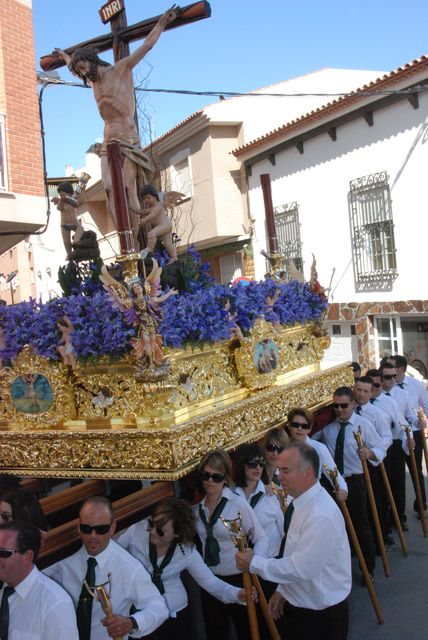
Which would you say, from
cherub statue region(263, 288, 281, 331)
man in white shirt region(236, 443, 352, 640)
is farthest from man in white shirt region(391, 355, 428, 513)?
man in white shirt region(236, 443, 352, 640)

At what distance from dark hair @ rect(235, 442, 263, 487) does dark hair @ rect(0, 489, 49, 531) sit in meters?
1.23

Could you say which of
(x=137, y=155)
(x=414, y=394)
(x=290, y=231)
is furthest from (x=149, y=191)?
(x=290, y=231)

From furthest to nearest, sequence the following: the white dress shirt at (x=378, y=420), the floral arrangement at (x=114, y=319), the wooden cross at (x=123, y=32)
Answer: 1. the white dress shirt at (x=378, y=420)
2. the wooden cross at (x=123, y=32)
3. the floral arrangement at (x=114, y=319)

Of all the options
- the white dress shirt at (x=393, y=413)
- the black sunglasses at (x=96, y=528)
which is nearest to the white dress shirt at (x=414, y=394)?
the white dress shirt at (x=393, y=413)

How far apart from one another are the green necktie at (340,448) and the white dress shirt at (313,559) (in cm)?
229

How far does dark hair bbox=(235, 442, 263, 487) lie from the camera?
3.92 metres

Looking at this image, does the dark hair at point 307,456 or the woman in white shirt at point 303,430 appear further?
the woman in white shirt at point 303,430

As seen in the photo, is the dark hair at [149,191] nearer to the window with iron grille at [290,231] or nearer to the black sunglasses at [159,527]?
the black sunglasses at [159,527]

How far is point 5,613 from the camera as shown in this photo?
8.07 ft

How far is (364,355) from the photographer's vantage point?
46.8 ft

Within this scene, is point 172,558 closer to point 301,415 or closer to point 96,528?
point 96,528

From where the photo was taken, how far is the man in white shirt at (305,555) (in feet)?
9.44

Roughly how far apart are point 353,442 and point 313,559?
261 cm

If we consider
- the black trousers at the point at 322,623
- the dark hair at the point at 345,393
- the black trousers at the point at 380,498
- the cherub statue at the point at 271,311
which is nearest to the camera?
the black trousers at the point at 322,623
